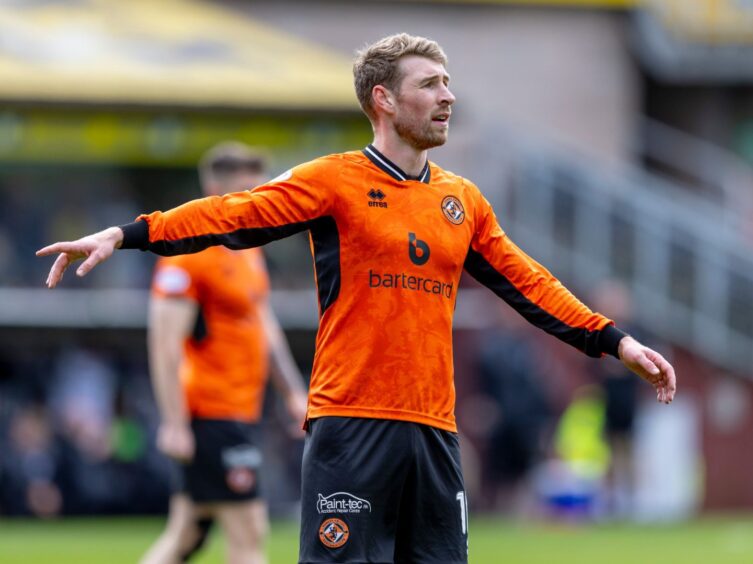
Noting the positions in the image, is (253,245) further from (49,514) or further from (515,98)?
(515,98)

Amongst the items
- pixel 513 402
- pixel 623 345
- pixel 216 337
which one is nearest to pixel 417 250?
pixel 623 345

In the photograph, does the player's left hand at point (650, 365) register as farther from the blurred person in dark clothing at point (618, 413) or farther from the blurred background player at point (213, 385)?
the blurred person in dark clothing at point (618, 413)

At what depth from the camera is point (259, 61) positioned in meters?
22.0

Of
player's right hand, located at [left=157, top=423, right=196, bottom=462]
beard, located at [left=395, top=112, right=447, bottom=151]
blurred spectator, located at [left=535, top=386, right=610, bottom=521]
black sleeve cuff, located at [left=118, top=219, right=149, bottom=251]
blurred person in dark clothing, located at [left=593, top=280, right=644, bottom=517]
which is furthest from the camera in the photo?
blurred spectator, located at [left=535, top=386, right=610, bottom=521]

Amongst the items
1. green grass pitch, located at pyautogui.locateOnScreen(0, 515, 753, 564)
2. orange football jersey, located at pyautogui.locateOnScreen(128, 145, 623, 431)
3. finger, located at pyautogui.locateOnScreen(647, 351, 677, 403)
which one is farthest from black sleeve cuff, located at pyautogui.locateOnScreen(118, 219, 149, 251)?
green grass pitch, located at pyautogui.locateOnScreen(0, 515, 753, 564)

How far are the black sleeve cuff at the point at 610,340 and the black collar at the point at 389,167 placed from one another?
893mm

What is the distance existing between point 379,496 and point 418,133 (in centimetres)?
135

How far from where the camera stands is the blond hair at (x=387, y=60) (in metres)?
6.24

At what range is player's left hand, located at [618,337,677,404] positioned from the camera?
20.4 ft

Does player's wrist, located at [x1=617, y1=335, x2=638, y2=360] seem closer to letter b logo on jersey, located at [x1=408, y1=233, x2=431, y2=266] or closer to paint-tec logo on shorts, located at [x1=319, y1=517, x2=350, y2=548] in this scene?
letter b logo on jersey, located at [x1=408, y1=233, x2=431, y2=266]

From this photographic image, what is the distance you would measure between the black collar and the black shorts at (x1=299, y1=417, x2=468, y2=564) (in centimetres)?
92

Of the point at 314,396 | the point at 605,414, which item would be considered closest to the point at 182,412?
the point at 314,396

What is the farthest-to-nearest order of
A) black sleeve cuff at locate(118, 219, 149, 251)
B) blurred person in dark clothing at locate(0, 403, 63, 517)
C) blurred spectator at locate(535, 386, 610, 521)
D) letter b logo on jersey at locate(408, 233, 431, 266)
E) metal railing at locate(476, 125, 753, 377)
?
metal railing at locate(476, 125, 753, 377), blurred person in dark clothing at locate(0, 403, 63, 517), blurred spectator at locate(535, 386, 610, 521), letter b logo on jersey at locate(408, 233, 431, 266), black sleeve cuff at locate(118, 219, 149, 251)

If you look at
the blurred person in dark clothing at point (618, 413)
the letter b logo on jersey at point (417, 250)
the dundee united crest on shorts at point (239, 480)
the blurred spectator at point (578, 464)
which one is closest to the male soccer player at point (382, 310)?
the letter b logo on jersey at point (417, 250)
